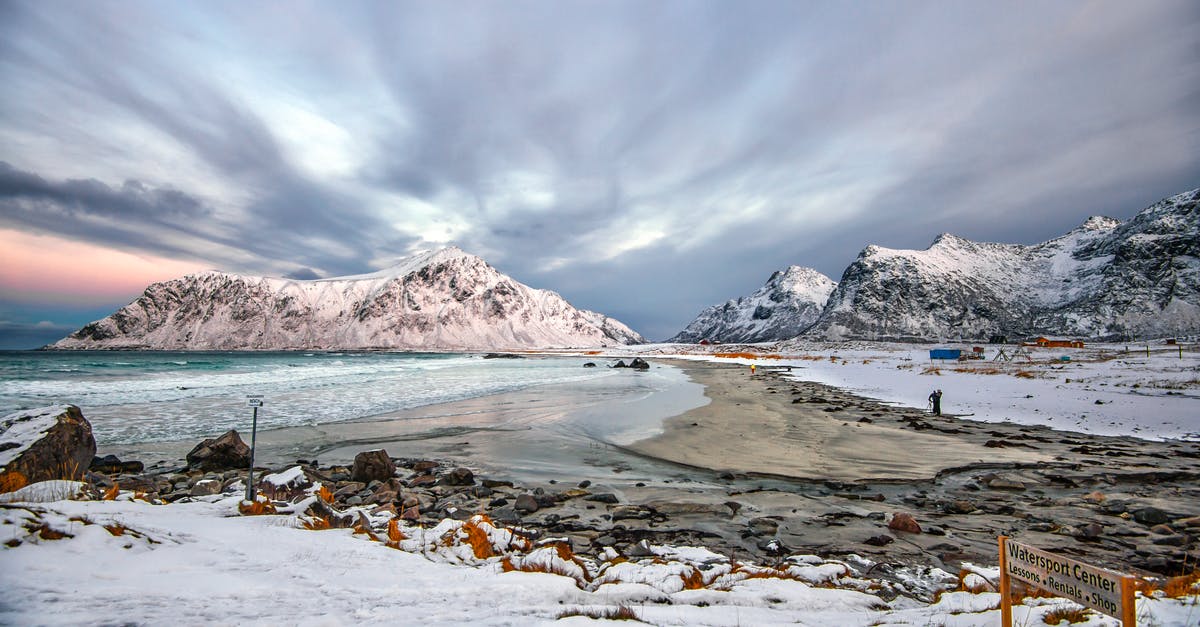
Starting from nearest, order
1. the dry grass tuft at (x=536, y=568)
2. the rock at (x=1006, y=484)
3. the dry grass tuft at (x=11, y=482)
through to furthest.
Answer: the dry grass tuft at (x=536, y=568), the dry grass tuft at (x=11, y=482), the rock at (x=1006, y=484)

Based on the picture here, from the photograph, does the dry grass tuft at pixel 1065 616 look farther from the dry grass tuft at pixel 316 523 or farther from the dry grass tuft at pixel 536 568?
the dry grass tuft at pixel 316 523

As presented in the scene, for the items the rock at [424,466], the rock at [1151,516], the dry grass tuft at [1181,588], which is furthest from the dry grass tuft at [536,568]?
the rock at [1151,516]

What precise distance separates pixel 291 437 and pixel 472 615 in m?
15.5

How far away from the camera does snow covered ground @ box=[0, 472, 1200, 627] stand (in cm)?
361

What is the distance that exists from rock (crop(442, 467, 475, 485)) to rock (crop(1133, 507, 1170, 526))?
12515mm

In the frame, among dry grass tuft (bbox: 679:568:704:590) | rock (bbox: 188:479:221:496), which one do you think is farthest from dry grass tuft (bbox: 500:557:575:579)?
rock (bbox: 188:479:221:496)

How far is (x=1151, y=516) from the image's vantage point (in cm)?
770

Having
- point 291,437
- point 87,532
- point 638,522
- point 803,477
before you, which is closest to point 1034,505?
point 803,477

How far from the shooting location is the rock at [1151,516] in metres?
7.62

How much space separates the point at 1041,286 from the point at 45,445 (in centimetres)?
19101

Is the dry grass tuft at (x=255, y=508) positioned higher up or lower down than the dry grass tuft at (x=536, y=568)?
higher up

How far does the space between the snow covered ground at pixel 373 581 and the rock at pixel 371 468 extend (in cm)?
397

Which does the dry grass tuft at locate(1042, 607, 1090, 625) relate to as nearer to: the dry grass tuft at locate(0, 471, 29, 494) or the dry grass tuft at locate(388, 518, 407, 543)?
the dry grass tuft at locate(388, 518, 407, 543)

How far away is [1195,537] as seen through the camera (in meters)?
7.07
